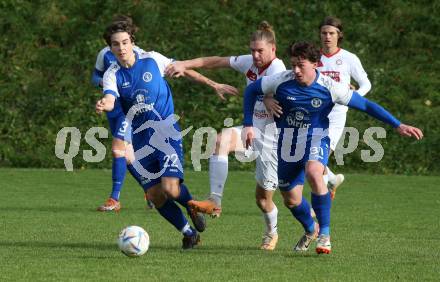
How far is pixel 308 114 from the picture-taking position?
8281mm

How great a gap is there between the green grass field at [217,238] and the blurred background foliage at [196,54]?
2.76 meters

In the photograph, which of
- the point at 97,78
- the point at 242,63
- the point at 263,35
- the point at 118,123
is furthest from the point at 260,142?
the point at 118,123

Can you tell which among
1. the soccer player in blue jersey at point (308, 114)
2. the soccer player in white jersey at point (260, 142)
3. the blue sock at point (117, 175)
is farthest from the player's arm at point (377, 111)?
the blue sock at point (117, 175)

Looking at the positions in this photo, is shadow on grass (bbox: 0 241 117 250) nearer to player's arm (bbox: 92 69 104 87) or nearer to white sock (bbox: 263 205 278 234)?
white sock (bbox: 263 205 278 234)

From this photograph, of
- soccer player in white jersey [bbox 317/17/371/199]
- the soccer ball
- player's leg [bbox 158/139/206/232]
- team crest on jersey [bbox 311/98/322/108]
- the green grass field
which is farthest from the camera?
soccer player in white jersey [bbox 317/17/371/199]

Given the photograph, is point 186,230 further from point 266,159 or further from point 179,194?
point 266,159

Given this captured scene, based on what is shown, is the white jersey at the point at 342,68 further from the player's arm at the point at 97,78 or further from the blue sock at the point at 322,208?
the blue sock at the point at 322,208

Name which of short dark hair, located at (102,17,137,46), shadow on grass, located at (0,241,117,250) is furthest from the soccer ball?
short dark hair, located at (102,17,137,46)

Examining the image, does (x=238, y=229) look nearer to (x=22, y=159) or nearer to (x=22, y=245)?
(x=22, y=245)

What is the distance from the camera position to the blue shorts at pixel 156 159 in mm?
8695

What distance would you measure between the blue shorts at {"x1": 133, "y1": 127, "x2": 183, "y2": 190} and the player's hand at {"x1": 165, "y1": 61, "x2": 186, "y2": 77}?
556 mm

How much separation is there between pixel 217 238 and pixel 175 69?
63.3 inches

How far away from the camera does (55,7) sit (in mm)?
20859

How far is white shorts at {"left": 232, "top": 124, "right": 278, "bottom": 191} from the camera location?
29.1 ft
